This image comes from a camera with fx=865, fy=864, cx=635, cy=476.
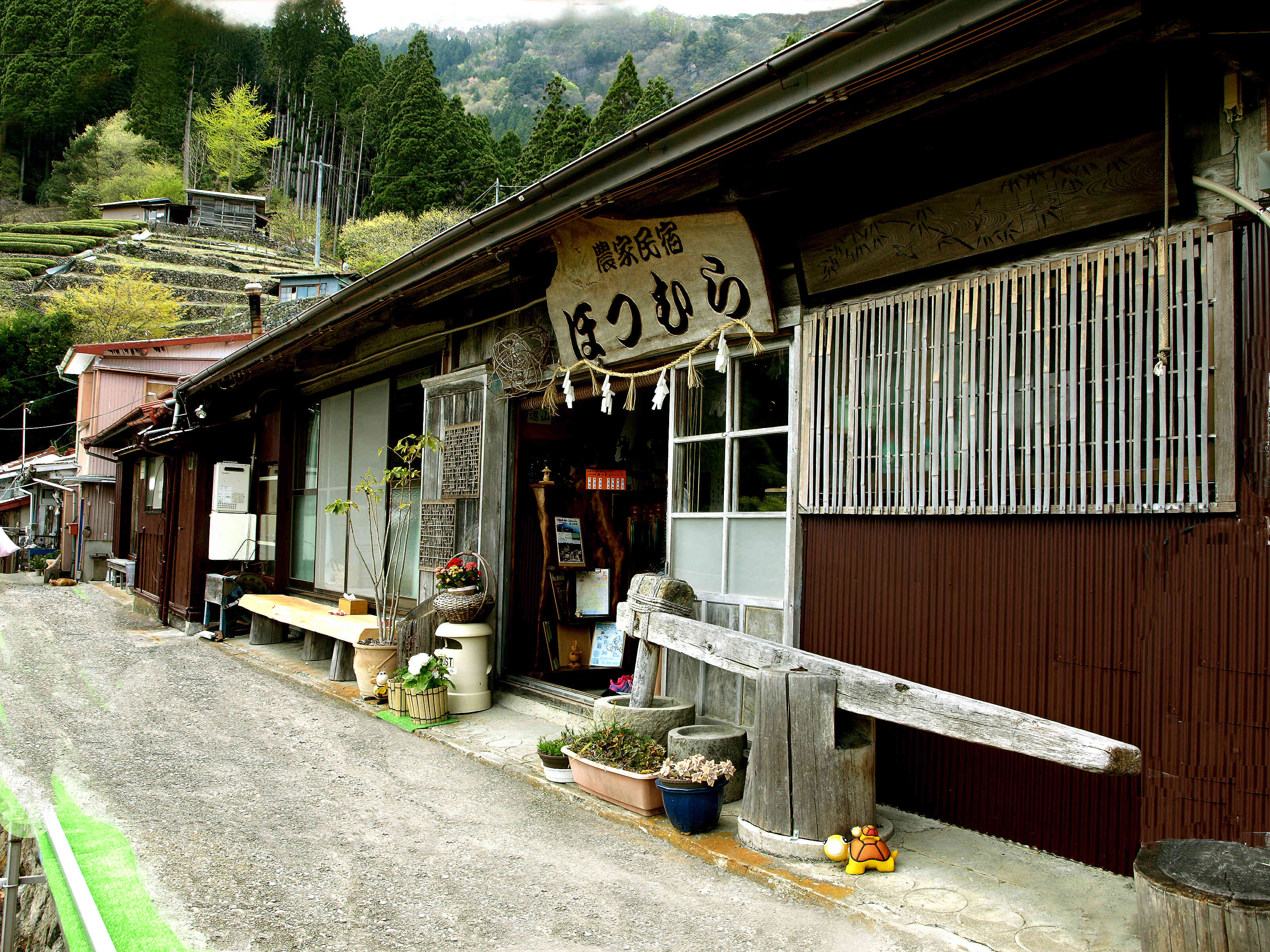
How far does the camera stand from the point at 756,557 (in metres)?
5.44

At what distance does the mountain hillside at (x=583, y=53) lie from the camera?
9631cm

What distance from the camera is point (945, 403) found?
14.4 feet

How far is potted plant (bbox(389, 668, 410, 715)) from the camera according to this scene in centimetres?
746

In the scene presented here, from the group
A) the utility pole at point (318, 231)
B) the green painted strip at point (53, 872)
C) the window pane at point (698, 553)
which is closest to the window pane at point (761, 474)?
the window pane at point (698, 553)

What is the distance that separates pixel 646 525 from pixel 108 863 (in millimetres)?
5422

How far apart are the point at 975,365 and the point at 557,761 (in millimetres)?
3491

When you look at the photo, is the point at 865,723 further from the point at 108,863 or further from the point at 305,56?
the point at 305,56

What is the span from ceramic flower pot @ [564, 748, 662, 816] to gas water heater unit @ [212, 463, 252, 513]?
31.3ft

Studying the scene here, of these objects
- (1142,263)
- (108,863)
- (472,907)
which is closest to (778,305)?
(1142,263)

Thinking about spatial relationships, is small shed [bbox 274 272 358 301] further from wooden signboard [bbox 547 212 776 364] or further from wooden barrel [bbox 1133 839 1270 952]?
wooden barrel [bbox 1133 839 1270 952]

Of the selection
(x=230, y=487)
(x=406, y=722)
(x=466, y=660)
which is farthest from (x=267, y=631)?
(x=466, y=660)

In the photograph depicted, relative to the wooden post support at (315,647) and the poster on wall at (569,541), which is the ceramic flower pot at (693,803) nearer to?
the poster on wall at (569,541)

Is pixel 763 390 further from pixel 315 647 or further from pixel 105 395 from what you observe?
pixel 105 395

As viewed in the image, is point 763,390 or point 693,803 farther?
point 763,390
